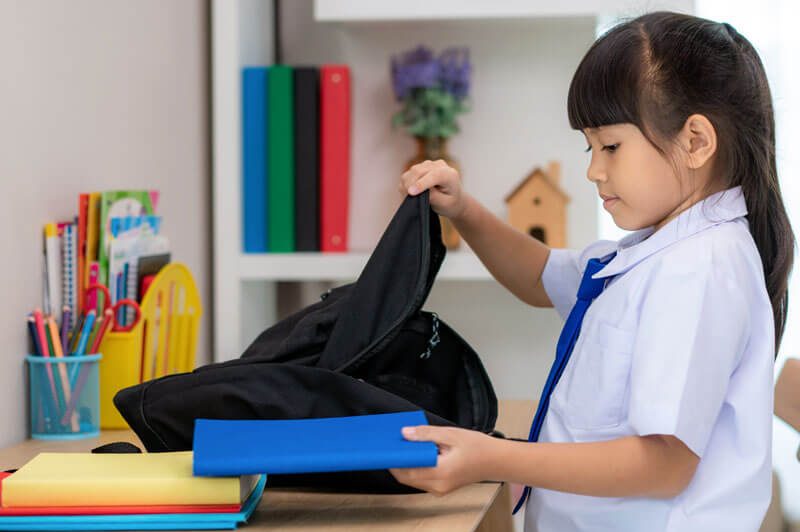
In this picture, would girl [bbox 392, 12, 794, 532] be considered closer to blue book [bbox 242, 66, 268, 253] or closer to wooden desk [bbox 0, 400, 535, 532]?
wooden desk [bbox 0, 400, 535, 532]

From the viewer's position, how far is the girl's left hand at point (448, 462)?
90 centimetres

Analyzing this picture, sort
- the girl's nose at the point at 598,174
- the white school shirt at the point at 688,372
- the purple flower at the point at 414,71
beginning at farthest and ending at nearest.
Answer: the purple flower at the point at 414,71, the girl's nose at the point at 598,174, the white school shirt at the point at 688,372

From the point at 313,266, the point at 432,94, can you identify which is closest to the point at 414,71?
the point at 432,94

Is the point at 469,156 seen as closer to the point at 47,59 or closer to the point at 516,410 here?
the point at 516,410

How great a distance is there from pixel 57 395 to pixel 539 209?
105 centimetres

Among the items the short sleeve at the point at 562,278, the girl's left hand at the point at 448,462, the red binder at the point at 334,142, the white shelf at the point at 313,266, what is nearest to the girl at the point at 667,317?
the girl's left hand at the point at 448,462

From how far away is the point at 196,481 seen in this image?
35.3 inches

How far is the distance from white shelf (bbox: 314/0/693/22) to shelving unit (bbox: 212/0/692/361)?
0.17 feet

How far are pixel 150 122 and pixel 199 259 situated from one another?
1.07ft

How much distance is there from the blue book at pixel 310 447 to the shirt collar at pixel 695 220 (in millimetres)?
290

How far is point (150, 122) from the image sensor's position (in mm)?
1689

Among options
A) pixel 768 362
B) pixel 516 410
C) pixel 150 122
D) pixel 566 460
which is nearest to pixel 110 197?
pixel 150 122

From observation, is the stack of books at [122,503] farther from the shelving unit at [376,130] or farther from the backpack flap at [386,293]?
the shelving unit at [376,130]

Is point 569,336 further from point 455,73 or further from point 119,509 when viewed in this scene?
point 455,73
